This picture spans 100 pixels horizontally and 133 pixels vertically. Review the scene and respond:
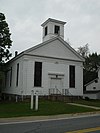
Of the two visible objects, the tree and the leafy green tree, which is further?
the leafy green tree

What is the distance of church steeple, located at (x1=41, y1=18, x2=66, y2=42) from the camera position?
3073cm

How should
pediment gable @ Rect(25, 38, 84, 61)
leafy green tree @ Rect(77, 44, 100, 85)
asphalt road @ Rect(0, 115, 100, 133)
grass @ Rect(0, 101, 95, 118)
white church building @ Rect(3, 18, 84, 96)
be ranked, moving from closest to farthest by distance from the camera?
asphalt road @ Rect(0, 115, 100, 133) < grass @ Rect(0, 101, 95, 118) < white church building @ Rect(3, 18, 84, 96) < pediment gable @ Rect(25, 38, 84, 61) < leafy green tree @ Rect(77, 44, 100, 85)

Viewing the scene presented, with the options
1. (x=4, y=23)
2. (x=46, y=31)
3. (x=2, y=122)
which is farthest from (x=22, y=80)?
(x=2, y=122)

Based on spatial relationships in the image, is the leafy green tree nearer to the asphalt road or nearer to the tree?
the tree

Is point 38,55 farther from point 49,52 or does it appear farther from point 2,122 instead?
point 2,122

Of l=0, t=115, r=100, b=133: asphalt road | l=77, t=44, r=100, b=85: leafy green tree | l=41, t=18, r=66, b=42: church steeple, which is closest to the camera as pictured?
l=0, t=115, r=100, b=133: asphalt road

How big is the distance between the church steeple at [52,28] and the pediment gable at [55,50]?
2.34 m

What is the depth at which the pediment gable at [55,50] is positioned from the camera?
2705 centimetres

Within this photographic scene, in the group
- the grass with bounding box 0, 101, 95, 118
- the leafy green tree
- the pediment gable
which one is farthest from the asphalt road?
the leafy green tree

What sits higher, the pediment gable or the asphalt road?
the pediment gable

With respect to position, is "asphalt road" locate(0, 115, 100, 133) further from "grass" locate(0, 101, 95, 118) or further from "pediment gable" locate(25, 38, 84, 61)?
"pediment gable" locate(25, 38, 84, 61)

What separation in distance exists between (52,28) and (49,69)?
6792mm

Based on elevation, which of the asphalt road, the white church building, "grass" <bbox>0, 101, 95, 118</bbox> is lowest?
the asphalt road

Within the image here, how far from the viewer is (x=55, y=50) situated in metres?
28.3
